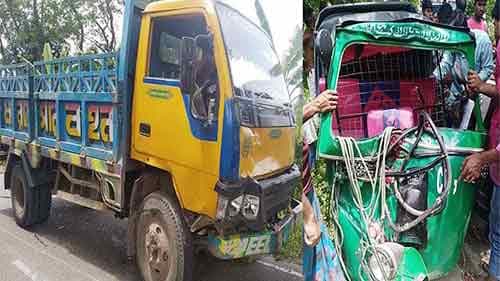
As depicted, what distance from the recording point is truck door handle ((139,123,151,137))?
6.06ft

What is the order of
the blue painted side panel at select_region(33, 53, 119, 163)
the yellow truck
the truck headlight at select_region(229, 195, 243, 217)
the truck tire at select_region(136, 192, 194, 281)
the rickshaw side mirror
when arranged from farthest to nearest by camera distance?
the blue painted side panel at select_region(33, 53, 119, 163) < the truck tire at select_region(136, 192, 194, 281) < the truck headlight at select_region(229, 195, 243, 217) < the yellow truck < the rickshaw side mirror

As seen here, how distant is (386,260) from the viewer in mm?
835

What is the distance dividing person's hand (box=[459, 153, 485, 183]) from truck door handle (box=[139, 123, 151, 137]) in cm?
128

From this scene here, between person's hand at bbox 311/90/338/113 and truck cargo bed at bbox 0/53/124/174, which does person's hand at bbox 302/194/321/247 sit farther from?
truck cargo bed at bbox 0/53/124/174

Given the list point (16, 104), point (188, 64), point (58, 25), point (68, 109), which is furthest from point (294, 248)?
point (16, 104)

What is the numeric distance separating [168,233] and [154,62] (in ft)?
2.30

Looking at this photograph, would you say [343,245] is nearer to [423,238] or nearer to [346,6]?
[423,238]

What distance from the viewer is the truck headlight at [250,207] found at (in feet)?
3.91

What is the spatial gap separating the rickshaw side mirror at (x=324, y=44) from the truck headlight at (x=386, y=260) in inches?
14.2

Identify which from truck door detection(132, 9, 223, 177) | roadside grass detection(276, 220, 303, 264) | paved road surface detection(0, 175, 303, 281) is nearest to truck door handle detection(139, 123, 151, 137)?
truck door detection(132, 9, 223, 177)

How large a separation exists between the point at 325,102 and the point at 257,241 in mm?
548

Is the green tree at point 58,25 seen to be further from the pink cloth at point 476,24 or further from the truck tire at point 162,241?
the pink cloth at point 476,24

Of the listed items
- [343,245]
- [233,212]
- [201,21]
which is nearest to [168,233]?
[233,212]

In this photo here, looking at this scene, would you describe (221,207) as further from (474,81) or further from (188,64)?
(474,81)
